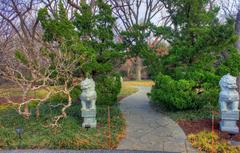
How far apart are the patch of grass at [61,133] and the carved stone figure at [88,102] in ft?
0.73

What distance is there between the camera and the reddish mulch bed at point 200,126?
647 centimetres

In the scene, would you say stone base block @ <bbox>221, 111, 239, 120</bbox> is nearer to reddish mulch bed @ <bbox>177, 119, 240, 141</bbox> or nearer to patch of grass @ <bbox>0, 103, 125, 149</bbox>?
reddish mulch bed @ <bbox>177, 119, 240, 141</bbox>

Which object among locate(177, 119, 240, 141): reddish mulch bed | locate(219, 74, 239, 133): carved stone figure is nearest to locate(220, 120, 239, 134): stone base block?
locate(219, 74, 239, 133): carved stone figure

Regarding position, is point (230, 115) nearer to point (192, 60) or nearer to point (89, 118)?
point (192, 60)

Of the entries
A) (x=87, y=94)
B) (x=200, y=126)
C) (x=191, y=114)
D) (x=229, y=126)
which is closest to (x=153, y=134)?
(x=200, y=126)

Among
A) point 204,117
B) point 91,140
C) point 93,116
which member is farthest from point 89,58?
point 204,117

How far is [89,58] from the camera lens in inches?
337

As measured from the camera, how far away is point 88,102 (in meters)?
7.11

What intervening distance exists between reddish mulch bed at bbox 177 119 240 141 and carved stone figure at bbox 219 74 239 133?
0.19 metres

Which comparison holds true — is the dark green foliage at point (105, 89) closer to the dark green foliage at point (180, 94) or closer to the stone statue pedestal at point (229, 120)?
the dark green foliage at point (180, 94)

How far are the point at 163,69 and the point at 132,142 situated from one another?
382 cm

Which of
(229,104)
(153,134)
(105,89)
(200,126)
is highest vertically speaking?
(105,89)

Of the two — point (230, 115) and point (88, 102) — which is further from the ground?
point (88, 102)

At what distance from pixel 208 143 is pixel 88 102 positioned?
10.2 ft
